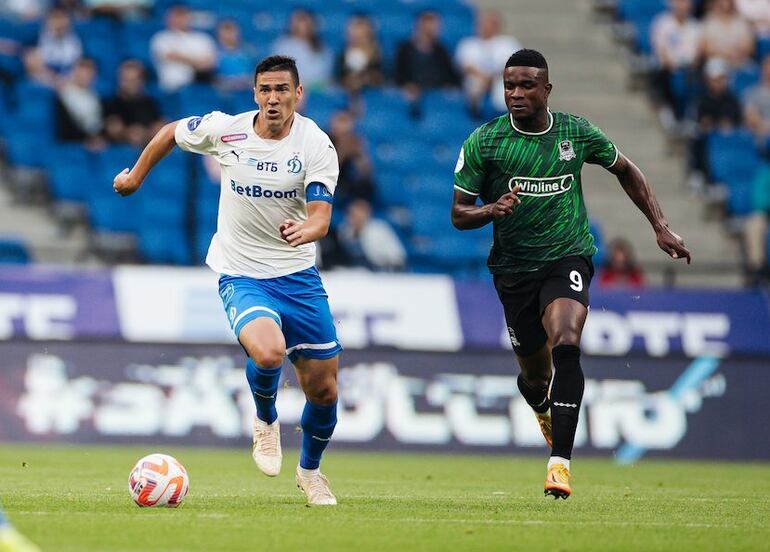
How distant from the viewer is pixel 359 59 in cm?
2069

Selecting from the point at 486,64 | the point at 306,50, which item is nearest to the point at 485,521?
the point at 306,50

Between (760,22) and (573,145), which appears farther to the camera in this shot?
(760,22)

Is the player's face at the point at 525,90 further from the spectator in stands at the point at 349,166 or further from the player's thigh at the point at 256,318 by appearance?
the spectator in stands at the point at 349,166

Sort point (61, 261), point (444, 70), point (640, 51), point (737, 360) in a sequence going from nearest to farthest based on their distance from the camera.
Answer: point (737, 360), point (61, 261), point (444, 70), point (640, 51)

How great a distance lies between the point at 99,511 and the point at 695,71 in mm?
15562

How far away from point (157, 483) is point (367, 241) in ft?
31.0

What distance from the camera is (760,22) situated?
24062mm

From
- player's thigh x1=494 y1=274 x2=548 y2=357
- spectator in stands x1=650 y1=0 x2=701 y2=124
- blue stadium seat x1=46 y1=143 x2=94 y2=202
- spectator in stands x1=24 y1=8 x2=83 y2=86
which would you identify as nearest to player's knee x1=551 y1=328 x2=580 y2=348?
player's thigh x1=494 y1=274 x2=548 y2=357

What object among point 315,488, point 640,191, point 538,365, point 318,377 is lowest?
point 315,488

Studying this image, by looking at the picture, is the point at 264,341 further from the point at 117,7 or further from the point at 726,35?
the point at 726,35

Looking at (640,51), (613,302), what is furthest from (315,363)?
(640,51)

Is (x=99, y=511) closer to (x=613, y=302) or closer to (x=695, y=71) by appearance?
(x=613, y=302)

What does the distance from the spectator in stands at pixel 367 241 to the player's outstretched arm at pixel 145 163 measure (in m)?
7.85

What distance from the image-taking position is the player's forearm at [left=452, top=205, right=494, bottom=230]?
981 cm
